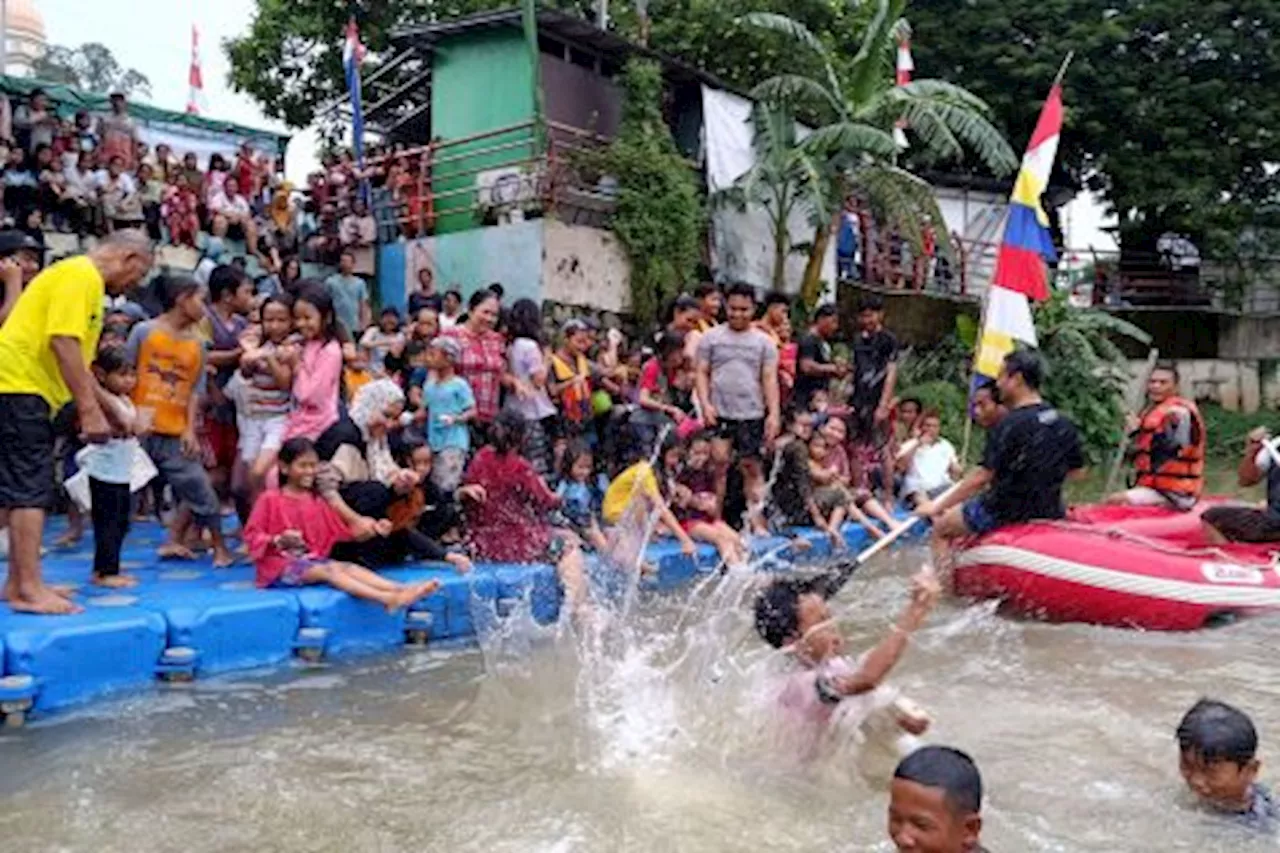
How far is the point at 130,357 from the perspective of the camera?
20.5 feet

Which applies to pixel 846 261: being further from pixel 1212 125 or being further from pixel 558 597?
pixel 558 597

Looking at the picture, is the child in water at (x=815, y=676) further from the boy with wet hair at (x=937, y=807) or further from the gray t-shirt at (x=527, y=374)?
the gray t-shirt at (x=527, y=374)

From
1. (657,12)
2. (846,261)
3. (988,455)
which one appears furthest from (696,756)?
(657,12)

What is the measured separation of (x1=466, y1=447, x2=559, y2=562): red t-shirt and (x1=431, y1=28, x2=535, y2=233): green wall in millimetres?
8341

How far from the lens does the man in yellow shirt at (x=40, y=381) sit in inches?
196

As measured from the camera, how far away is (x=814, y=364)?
9.95 metres

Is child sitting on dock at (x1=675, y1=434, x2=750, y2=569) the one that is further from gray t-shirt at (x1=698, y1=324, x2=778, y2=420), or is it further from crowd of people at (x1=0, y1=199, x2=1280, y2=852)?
gray t-shirt at (x1=698, y1=324, x2=778, y2=420)

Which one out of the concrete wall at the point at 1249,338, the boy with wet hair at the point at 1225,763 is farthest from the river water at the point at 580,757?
the concrete wall at the point at 1249,338

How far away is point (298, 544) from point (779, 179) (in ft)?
34.8

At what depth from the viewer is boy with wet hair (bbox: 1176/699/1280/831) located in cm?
348

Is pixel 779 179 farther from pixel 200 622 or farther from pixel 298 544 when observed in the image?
pixel 200 622

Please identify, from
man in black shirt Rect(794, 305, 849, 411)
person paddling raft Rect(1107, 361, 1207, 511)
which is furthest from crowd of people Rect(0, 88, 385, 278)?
person paddling raft Rect(1107, 361, 1207, 511)

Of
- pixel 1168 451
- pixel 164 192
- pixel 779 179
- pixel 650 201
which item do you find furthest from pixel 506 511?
pixel 779 179

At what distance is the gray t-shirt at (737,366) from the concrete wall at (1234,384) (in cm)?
1755
